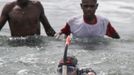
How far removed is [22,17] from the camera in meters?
7.37

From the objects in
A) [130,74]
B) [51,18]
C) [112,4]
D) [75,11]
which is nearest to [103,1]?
[112,4]

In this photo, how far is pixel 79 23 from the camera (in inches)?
273

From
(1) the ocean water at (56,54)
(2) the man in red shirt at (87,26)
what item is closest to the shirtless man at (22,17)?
(1) the ocean water at (56,54)

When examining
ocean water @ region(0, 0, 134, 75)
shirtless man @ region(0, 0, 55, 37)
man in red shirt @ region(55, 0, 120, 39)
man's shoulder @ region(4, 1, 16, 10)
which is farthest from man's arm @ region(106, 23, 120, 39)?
man's shoulder @ region(4, 1, 16, 10)

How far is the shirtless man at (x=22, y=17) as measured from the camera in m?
7.37

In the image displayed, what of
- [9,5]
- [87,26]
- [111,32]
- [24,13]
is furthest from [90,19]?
[9,5]

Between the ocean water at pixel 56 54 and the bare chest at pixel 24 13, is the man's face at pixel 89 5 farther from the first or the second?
the bare chest at pixel 24 13

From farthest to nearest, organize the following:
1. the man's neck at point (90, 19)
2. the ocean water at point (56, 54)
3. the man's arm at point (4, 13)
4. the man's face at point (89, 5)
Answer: the man's arm at point (4, 13)
the man's neck at point (90, 19)
the man's face at point (89, 5)
the ocean water at point (56, 54)

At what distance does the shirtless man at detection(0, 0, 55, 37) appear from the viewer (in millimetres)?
7371

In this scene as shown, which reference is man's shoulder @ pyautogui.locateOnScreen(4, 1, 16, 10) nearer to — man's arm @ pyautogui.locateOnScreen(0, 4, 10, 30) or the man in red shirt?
man's arm @ pyautogui.locateOnScreen(0, 4, 10, 30)

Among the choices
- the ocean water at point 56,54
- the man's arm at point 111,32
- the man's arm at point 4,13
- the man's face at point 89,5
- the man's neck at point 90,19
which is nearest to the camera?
Answer: the ocean water at point 56,54

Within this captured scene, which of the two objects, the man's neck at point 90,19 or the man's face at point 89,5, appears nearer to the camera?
the man's face at point 89,5

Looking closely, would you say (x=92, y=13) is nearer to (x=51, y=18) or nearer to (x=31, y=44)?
(x=31, y=44)

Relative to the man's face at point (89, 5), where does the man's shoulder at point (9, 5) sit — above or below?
below
